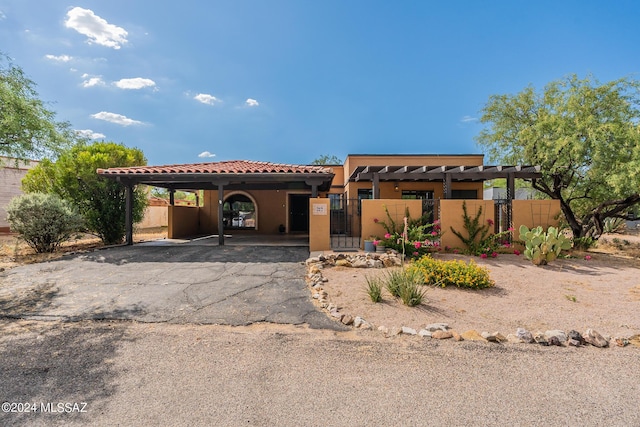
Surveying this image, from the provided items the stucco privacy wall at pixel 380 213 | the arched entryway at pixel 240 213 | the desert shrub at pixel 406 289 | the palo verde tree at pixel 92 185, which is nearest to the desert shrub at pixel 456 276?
the desert shrub at pixel 406 289

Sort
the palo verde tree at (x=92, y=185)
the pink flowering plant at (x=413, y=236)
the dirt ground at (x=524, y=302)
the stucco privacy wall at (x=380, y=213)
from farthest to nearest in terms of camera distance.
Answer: the palo verde tree at (x=92, y=185)
the stucco privacy wall at (x=380, y=213)
the pink flowering plant at (x=413, y=236)
the dirt ground at (x=524, y=302)

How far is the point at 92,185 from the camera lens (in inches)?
445

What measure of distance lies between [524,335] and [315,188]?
7.37 metres

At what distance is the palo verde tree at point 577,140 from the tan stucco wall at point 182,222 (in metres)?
15.1

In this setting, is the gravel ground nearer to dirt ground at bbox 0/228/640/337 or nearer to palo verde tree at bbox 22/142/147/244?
dirt ground at bbox 0/228/640/337

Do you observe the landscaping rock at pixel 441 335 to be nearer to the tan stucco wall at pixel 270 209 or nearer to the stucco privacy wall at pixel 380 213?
the stucco privacy wall at pixel 380 213

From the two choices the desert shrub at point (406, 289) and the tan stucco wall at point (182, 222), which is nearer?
the desert shrub at point (406, 289)

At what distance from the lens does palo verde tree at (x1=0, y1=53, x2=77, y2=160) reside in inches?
278

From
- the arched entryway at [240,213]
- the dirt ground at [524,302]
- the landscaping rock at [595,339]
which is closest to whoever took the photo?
the landscaping rock at [595,339]

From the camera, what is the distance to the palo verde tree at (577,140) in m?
9.39

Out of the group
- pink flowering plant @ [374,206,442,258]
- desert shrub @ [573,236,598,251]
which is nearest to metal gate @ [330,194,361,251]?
pink flowering plant @ [374,206,442,258]

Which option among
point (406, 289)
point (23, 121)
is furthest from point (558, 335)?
point (23, 121)

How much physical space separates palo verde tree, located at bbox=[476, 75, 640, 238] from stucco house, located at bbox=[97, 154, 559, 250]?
5.19ft

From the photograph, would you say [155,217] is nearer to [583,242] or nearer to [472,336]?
[472,336]
